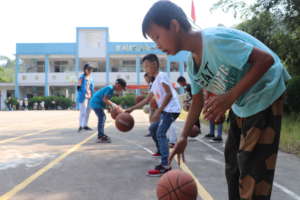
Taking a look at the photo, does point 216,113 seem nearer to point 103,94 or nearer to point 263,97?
point 263,97

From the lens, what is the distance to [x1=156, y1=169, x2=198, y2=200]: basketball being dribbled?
290 cm

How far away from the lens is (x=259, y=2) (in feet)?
42.2

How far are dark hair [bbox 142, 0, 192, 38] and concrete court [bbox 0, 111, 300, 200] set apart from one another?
215cm

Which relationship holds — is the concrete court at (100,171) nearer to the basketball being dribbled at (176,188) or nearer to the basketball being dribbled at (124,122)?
the basketball being dribbled at (124,122)

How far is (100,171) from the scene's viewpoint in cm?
492

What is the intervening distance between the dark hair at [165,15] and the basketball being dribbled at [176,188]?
143 centimetres

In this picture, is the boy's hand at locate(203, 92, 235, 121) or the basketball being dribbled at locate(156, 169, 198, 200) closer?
the boy's hand at locate(203, 92, 235, 121)

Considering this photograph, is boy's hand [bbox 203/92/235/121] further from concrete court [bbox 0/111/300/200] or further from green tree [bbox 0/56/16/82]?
green tree [bbox 0/56/16/82]

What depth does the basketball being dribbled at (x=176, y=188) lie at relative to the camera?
9.50 ft

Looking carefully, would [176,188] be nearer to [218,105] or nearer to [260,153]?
[260,153]

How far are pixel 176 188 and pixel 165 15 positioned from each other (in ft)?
5.17

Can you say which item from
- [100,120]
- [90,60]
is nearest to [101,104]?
[100,120]

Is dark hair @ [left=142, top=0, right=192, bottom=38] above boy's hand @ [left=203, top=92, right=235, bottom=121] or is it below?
above

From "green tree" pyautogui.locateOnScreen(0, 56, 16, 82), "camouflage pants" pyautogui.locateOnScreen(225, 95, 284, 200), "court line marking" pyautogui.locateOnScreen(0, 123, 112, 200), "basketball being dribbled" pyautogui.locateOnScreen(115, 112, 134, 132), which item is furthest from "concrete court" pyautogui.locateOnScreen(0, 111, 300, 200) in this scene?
"green tree" pyautogui.locateOnScreen(0, 56, 16, 82)
